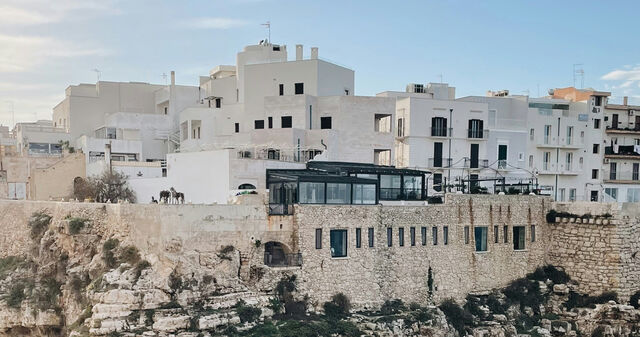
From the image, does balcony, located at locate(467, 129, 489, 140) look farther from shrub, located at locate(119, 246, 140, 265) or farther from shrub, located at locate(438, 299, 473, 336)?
shrub, located at locate(119, 246, 140, 265)

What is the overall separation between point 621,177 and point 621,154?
1970mm

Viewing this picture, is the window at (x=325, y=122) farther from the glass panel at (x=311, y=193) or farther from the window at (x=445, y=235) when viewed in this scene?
the glass panel at (x=311, y=193)

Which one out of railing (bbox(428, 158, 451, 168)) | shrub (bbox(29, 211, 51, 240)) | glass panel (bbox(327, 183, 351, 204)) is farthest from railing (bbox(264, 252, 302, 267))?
railing (bbox(428, 158, 451, 168))

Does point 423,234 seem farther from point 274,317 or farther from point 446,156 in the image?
point 446,156

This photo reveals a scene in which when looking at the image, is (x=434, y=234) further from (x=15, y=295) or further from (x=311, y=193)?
(x=15, y=295)

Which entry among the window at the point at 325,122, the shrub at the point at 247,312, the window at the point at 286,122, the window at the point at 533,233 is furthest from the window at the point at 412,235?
the window at the point at 286,122

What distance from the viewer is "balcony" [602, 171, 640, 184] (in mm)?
49688

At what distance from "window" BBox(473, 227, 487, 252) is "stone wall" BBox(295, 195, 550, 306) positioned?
0.72 feet

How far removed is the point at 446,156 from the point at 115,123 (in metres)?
24.9

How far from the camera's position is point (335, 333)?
2508cm

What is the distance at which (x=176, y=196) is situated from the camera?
30.3 m

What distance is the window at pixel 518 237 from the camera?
109 ft

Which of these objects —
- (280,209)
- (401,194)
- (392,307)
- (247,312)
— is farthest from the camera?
(401,194)

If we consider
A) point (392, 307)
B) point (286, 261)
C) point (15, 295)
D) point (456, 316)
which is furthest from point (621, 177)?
point (15, 295)
